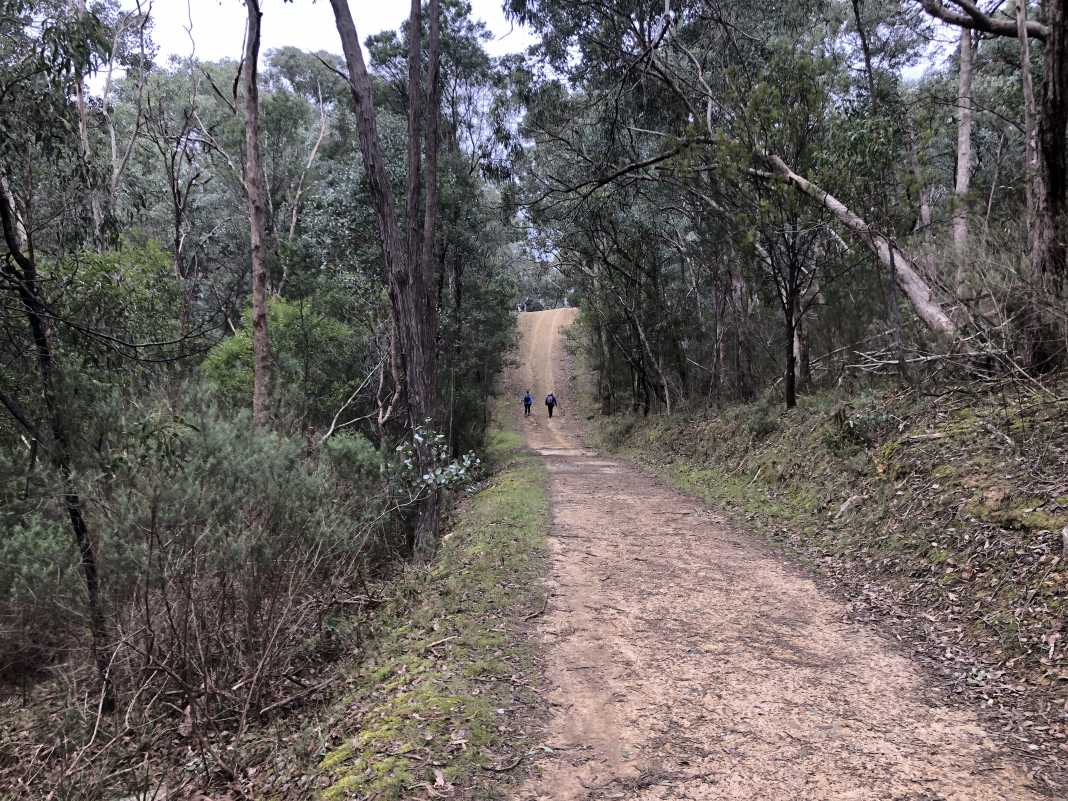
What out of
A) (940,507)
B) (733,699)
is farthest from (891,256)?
(733,699)

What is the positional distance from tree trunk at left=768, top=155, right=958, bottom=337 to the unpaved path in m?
3.97

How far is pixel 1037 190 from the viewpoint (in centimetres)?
733

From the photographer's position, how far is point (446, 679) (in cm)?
418

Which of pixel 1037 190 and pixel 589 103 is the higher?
pixel 589 103

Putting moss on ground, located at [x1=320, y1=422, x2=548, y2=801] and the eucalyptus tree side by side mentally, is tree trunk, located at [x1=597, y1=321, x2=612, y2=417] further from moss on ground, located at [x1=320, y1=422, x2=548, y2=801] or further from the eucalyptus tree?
the eucalyptus tree

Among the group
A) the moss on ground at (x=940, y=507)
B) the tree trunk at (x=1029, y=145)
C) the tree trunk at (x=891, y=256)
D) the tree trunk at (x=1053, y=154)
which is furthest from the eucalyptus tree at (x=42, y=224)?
the tree trunk at (x=1029, y=145)

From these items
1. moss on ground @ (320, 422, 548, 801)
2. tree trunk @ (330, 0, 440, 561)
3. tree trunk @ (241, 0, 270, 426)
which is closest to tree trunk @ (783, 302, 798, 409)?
tree trunk @ (330, 0, 440, 561)

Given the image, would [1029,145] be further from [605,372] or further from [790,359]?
[605,372]

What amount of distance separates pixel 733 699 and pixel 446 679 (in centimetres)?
176

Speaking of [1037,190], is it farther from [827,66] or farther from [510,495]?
[510,495]

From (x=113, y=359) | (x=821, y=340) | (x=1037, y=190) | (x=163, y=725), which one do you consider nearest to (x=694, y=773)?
(x=163, y=725)

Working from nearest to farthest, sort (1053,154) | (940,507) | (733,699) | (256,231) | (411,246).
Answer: (733,699)
(940,507)
(1053,154)
(411,246)
(256,231)

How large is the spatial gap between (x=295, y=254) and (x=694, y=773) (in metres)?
18.6

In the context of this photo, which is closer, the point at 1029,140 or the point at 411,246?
the point at 1029,140
